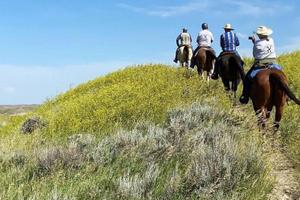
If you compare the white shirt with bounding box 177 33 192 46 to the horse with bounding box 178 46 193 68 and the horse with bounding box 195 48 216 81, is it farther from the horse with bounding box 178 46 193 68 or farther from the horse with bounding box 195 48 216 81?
the horse with bounding box 195 48 216 81

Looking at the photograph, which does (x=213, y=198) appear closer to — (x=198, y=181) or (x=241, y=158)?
(x=198, y=181)

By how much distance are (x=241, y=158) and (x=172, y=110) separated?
234 inches

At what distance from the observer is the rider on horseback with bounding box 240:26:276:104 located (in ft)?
37.5

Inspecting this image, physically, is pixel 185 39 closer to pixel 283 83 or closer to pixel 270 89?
pixel 270 89

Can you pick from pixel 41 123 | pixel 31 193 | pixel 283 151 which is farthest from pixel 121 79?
pixel 31 193

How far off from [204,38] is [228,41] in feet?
11.5

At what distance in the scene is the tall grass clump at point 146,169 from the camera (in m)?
6.39

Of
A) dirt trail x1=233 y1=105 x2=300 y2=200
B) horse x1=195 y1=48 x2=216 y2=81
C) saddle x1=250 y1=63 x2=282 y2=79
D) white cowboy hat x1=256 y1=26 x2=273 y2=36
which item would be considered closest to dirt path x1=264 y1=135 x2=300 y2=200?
dirt trail x1=233 y1=105 x2=300 y2=200

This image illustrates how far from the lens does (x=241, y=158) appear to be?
758cm

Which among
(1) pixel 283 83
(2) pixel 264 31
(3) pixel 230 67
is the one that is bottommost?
(1) pixel 283 83

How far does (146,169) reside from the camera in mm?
7512

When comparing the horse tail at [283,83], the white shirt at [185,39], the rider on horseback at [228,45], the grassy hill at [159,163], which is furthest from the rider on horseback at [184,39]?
the horse tail at [283,83]

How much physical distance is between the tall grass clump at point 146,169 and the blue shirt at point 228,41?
6.91 m

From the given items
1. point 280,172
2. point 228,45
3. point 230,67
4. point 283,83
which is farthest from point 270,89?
point 228,45
